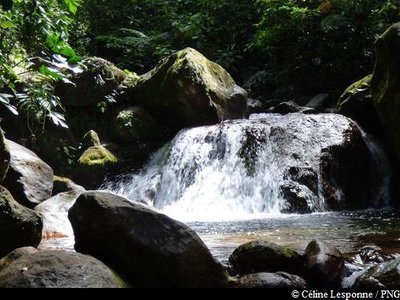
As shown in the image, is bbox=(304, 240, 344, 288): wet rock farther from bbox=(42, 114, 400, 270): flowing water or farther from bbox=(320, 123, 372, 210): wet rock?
bbox=(320, 123, 372, 210): wet rock

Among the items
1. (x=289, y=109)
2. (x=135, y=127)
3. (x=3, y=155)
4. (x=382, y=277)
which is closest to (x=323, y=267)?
(x=382, y=277)

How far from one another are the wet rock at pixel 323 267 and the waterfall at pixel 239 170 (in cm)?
409

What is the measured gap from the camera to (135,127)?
11641mm

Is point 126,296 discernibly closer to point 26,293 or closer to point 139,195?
point 26,293

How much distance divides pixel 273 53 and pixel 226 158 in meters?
6.49

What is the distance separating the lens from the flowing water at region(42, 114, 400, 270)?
807cm

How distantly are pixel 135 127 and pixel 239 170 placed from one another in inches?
136

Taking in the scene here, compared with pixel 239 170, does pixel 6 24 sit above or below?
above

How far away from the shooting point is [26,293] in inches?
97.8

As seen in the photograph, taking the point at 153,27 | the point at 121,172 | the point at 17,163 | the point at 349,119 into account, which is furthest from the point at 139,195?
the point at 153,27

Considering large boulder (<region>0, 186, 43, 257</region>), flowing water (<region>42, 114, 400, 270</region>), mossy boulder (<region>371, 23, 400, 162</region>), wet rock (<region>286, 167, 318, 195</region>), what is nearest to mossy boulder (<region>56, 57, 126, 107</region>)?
flowing water (<region>42, 114, 400, 270</region>)

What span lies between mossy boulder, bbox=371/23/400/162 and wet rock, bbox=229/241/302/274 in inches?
215

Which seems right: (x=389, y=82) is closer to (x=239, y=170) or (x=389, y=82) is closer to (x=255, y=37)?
(x=239, y=170)

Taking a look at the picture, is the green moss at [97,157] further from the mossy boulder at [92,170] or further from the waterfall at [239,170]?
the waterfall at [239,170]
